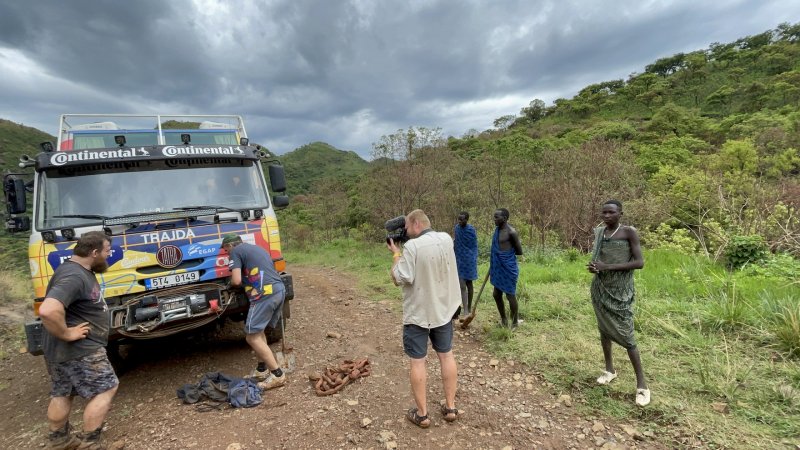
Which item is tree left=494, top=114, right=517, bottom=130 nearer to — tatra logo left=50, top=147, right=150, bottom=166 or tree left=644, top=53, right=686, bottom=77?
tree left=644, top=53, right=686, bottom=77

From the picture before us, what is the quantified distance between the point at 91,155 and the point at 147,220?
97 centimetres

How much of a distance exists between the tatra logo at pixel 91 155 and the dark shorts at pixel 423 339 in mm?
3519

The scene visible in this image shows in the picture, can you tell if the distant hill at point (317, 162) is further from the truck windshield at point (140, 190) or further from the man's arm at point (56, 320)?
the man's arm at point (56, 320)

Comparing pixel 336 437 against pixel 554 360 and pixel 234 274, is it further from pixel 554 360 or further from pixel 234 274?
pixel 554 360

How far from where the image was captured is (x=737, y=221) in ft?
27.5

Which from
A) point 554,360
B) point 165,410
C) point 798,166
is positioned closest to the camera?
point 165,410

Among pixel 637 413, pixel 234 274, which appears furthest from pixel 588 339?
pixel 234 274

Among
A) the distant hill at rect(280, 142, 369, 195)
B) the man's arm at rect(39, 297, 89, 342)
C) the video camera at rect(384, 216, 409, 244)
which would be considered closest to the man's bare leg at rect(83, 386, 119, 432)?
the man's arm at rect(39, 297, 89, 342)

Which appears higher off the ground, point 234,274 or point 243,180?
point 243,180

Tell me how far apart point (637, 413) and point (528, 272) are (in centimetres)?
492

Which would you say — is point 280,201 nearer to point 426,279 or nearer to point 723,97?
point 426,279

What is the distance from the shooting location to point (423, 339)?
2.93 m

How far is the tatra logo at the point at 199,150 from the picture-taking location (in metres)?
4.25

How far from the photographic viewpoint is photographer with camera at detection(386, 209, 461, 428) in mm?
2867
